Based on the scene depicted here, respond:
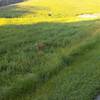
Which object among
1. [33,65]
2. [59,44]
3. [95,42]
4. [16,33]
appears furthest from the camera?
[16,33]

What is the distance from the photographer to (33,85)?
17750 millimetres

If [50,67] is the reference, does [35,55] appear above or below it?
below

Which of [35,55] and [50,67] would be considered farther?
[35,55]

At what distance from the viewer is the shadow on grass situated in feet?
58.7

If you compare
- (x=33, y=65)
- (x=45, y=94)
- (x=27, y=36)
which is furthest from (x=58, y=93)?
(x=27, y=36)

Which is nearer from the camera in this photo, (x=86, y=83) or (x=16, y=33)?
(x=86, y=83)

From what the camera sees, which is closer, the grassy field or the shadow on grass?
the grassy field

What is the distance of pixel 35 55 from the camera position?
24.3 meters

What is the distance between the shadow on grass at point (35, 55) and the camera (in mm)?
17891

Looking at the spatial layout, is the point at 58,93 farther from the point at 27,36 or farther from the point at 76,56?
the point at 27,36

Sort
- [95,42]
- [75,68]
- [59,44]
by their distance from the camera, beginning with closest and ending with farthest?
1. [75,68]
2. [95,42]
3. [59,44]

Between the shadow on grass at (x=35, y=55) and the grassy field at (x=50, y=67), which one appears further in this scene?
the shadow on grass at (x=35, y=55)

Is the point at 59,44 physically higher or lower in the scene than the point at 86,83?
lower

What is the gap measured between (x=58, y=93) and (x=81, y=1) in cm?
10106
